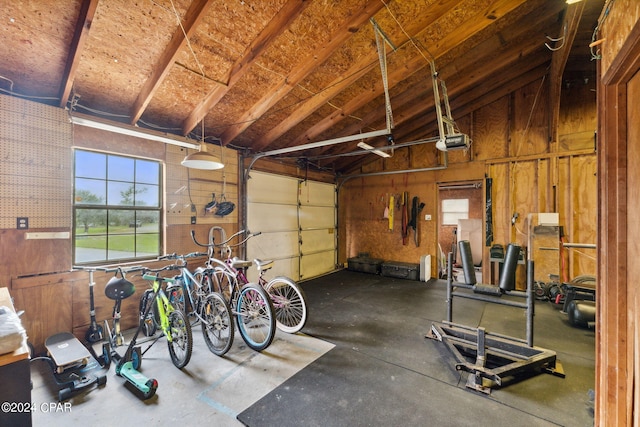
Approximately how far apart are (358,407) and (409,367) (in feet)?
2.56

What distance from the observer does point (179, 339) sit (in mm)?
2555

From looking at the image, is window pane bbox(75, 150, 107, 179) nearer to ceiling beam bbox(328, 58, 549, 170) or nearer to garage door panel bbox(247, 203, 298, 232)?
garage door panel bbox(247, 203, 298, 232)

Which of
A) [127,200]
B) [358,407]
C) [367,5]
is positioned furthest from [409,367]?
[127,200]

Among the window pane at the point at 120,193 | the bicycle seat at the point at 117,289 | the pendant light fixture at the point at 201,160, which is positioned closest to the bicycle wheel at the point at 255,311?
the bicycle seat at the point at 117,289

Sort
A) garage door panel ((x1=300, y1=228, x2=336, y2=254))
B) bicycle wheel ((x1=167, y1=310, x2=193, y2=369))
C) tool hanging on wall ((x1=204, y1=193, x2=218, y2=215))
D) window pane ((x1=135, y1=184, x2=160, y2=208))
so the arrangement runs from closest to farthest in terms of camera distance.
→ bicycle wheel ((x1=167, y1=310, x2=193, y2=369)) < window pane ((x1=135, y1=184, x2=160, y2=208)) < tool hanging on wall ((x1=204, y1=193, x2=218, y2=215)) < garage door panel ((x1=300, y1=228, x2=336, y2=254))

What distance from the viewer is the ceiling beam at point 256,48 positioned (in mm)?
2309

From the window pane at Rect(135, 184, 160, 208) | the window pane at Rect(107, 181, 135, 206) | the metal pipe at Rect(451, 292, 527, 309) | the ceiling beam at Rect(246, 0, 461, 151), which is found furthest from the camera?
the window pane at Rect(135, 184, 160, 208)

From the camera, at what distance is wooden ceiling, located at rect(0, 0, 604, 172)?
89.3 inches

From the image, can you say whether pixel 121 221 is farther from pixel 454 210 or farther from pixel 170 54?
pixel 454 210

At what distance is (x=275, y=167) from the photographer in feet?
17.7

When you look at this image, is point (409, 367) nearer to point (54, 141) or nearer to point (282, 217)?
point (282, 217)

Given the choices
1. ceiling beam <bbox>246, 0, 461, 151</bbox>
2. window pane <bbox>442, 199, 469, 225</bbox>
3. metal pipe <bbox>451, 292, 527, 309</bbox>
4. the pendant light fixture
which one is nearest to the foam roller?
metal pipe <bbox>451, 292, 527, 309</bbox>

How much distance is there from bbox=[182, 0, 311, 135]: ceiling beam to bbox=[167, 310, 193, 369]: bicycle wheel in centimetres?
257

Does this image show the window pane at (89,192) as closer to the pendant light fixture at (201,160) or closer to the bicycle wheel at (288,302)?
the pendant light fixture at (201,160)
